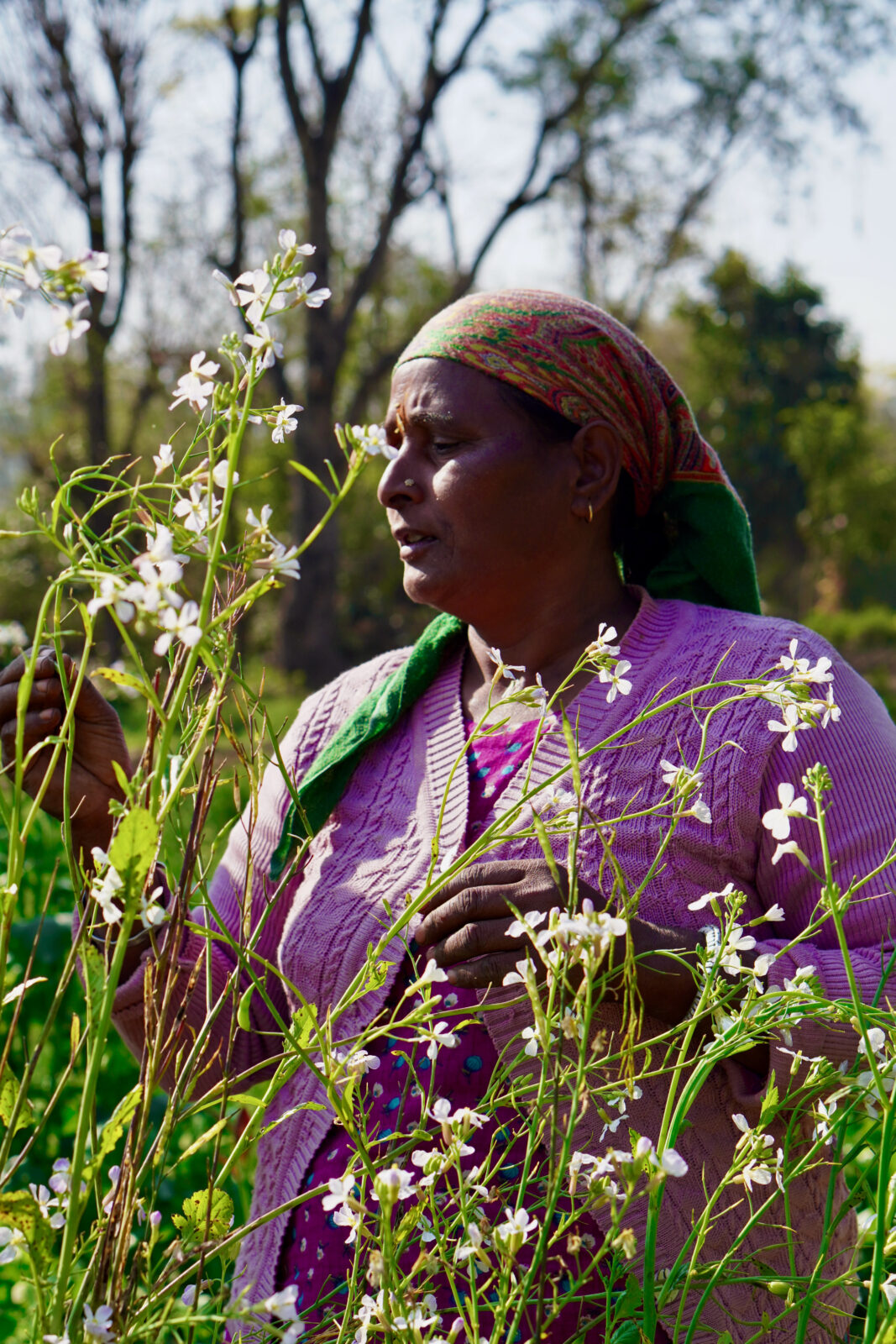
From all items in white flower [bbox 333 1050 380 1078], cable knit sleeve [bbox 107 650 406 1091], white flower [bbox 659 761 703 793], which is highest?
white flower [bbox 659 761 703 793]

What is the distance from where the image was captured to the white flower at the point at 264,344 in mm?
760

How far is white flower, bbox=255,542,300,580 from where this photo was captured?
693mm

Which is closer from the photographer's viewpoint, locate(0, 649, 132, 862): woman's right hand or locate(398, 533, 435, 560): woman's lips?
locate(0, 649, 132, 862): woman's right hand

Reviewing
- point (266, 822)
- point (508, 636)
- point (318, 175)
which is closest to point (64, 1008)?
point (266, 822)

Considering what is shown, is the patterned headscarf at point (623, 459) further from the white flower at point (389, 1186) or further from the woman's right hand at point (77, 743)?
the white flower at point (389, 1186)

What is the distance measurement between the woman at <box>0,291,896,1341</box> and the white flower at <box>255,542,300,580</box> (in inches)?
26.1

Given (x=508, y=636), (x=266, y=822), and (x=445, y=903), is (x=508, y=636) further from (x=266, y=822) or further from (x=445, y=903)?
(x=445, y=903)

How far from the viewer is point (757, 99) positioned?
1568 centimetres

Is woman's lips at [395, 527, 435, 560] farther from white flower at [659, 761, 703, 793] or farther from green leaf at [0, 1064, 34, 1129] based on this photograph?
green leaf at [0, 1064, 34, 1129]

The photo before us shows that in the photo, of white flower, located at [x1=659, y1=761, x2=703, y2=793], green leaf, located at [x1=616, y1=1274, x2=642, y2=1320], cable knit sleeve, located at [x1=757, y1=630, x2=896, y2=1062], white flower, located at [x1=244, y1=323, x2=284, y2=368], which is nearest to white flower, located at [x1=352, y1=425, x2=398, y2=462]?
white flower, located at [x1=244, y1=323, x2=284, y2=368]

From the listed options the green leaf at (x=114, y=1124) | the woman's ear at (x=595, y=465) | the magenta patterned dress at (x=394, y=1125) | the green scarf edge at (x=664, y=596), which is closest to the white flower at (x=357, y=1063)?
the green leaf at (x=114, y=1124)

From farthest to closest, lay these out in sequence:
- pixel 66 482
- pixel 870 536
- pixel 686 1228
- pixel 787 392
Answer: pixel 787 392 → pixel 870 536 → pixel 686 1228 → pixel 66 482

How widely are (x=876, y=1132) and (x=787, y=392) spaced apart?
21.9 metres

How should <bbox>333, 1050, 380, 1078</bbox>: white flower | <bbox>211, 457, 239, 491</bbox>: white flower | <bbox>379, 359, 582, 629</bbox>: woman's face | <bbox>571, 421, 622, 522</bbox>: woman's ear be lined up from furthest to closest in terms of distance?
<bbox>571, 421, 622, 522</bbox>: woman's ear < <bbox>379, 359, 582, 629</bbox>: woman's face < <bbox>333, 1050, 380, 1078</bbox>: white flower < <bbox>211, 457, 239, 491</bbox>: white flower
